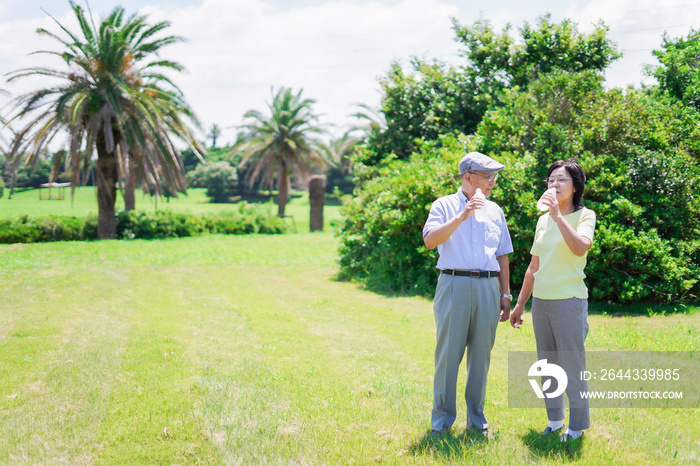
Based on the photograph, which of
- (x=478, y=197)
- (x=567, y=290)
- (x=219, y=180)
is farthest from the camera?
(x=219, y=180)

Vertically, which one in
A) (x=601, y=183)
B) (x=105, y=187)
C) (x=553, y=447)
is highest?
(x=601, y=183)

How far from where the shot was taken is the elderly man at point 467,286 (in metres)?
3.86

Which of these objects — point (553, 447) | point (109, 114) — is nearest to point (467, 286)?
point (553, 447)

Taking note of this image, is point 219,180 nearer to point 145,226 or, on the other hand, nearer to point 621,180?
point 145,226

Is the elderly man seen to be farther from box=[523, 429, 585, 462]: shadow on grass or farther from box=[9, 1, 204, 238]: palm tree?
box=[9, 1, 204, 238]: palm tree

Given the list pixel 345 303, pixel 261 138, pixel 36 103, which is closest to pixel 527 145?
pixel 345 303

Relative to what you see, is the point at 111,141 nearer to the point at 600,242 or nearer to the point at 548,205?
the point at 600,242

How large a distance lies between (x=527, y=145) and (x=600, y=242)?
2.75m

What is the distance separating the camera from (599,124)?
9859 mm

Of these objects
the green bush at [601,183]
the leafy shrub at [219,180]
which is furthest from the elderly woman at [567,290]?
the leafy shrub at [219,180]

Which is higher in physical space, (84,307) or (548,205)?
(548,205)

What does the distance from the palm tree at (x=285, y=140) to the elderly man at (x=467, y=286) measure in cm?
3195

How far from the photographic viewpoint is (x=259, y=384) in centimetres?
541

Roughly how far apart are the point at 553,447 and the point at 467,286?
128 cm
